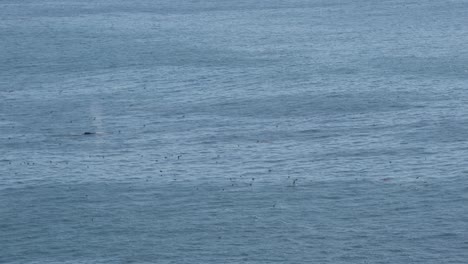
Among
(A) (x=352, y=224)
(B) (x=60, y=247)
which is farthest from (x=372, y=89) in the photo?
(B) (x=60, y=247)

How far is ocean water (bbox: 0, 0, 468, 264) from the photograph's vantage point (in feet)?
209

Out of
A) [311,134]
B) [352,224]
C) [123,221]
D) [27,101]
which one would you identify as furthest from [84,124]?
[352,224]

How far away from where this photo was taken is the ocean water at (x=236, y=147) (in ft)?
209

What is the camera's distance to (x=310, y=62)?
125m

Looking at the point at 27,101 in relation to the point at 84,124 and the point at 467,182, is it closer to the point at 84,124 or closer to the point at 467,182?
the point at 84,124

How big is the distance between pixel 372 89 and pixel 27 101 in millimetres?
35263

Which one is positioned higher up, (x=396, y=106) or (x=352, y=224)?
(x=352, y=224)

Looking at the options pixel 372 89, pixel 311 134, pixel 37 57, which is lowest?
pixel 37 57

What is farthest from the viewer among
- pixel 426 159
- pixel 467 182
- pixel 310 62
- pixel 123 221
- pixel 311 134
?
pixel 310 62

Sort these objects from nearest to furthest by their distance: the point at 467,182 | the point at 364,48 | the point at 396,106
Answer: the point at 467,182 < the point at 396,106 < the point at 364,48

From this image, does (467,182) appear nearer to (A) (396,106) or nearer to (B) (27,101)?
(A) (396,106)

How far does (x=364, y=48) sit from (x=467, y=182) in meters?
62.0

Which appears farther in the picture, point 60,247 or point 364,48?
point 364,48

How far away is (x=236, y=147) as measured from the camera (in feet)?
275
